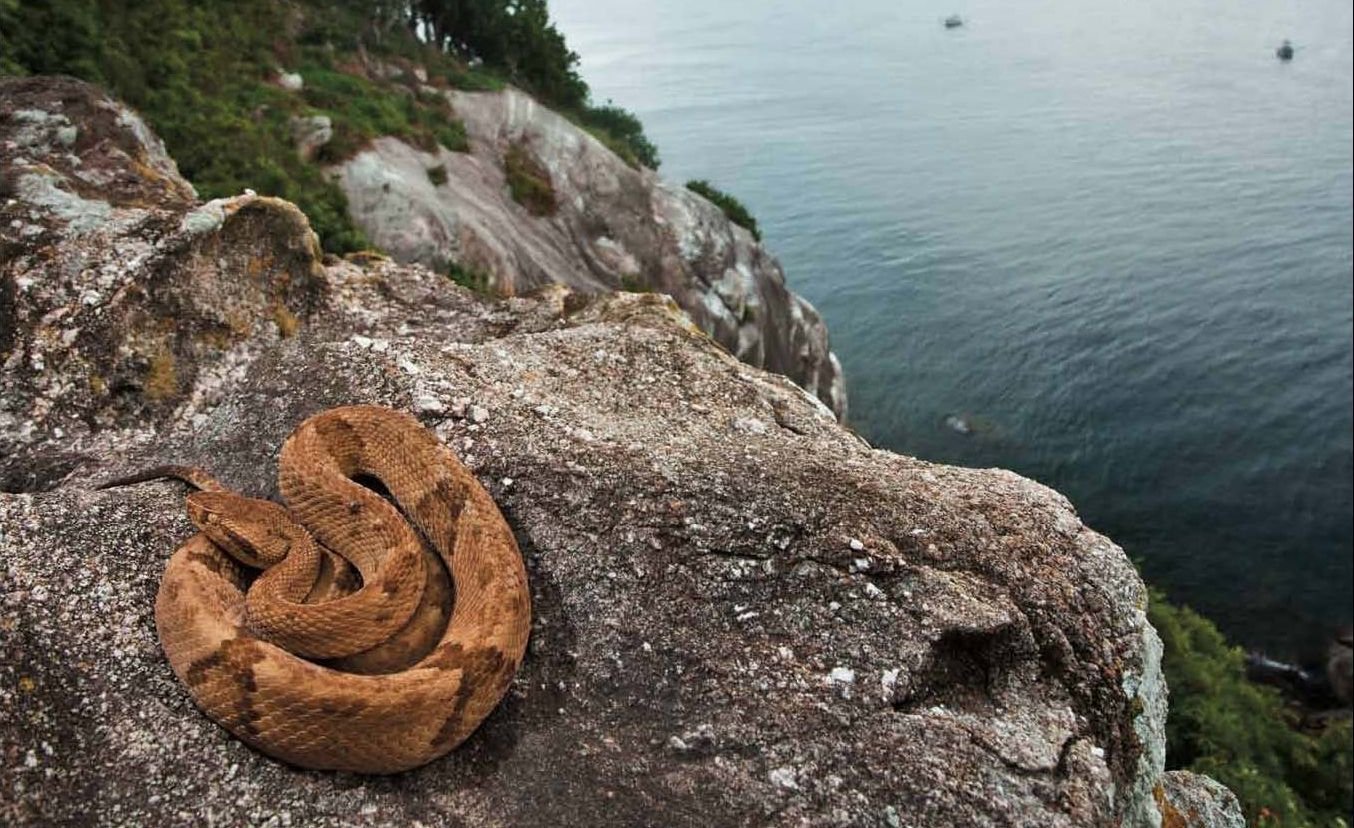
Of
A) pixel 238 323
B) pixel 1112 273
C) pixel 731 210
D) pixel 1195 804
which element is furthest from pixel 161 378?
pixel 1112 273

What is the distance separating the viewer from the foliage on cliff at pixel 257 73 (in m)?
21.5

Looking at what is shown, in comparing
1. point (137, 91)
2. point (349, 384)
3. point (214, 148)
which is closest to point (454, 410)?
point (349, 384)

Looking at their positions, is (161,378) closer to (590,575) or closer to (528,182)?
(590,575)

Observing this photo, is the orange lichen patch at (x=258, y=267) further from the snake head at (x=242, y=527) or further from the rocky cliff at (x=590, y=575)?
the snake head at (x=242, y=527)

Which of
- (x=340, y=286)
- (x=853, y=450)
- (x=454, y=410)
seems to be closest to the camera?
(x=454, y=410)

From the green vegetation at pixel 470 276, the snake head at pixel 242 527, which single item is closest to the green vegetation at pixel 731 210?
the green vegetation at pixel 470 276

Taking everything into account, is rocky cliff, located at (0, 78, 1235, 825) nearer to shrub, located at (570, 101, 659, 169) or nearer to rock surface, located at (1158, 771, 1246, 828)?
rock surface, located at (1158, 771, 1246, 828)

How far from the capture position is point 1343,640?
37.4 meters

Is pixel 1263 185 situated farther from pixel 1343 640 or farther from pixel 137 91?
pixel 137 91

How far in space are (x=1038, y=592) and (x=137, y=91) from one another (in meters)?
25.6

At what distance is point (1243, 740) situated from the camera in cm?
2606

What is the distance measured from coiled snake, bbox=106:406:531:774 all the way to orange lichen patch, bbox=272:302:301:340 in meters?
3.57

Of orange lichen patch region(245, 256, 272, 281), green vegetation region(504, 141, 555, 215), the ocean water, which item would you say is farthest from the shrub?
orange lichen patch region(245, 256, 272, 281)

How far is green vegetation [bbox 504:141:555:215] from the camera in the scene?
124ft
